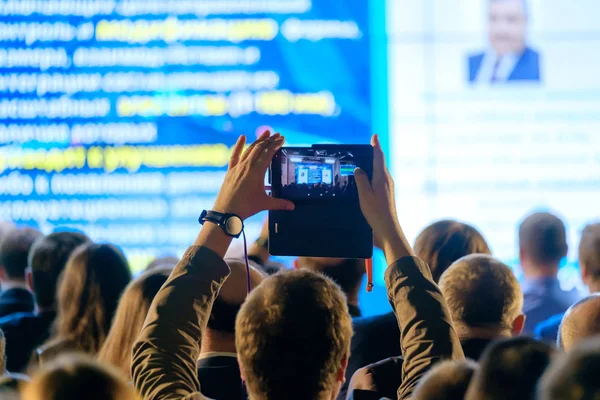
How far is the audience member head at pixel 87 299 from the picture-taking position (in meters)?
2.31

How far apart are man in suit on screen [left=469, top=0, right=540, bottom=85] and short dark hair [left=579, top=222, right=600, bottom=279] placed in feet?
6.75

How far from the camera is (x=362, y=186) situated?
1.47 meters

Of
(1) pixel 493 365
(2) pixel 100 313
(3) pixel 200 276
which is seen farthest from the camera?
(2) pixel 100 313

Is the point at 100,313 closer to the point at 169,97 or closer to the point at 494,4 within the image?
the point at 169,97

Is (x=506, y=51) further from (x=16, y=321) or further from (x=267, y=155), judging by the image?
(x=267, y=155)

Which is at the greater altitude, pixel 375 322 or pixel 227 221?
pixel 227 221

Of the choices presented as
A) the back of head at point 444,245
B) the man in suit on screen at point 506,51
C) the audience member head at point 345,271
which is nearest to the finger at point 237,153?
the audience member head at point 345,271

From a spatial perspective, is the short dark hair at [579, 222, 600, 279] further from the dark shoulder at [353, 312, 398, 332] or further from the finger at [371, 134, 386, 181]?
the finger at [371, 134, 386, 181]

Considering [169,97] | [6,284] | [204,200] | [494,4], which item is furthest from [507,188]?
[6,284]

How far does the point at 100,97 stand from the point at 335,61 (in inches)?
57.4

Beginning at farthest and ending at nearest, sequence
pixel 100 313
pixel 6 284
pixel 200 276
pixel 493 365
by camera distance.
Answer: pixel 6 284, pixel 100 313, pixel 200 276, pixel 493 365

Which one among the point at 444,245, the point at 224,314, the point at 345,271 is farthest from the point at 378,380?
the point at 444,245

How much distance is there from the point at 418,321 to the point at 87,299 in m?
1.35

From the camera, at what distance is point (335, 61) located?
4660mm
